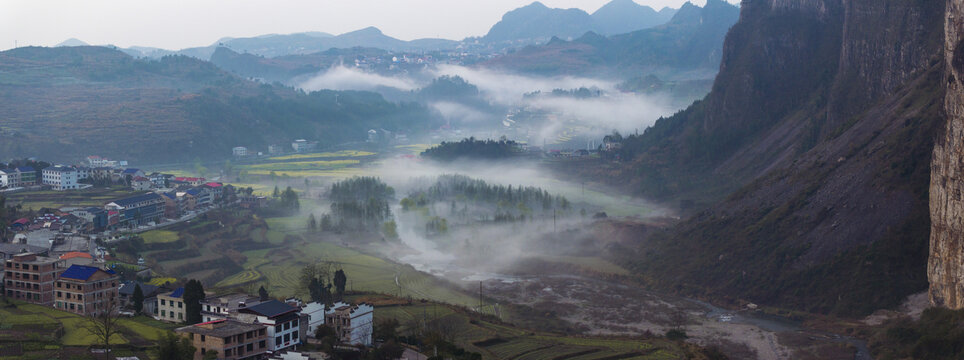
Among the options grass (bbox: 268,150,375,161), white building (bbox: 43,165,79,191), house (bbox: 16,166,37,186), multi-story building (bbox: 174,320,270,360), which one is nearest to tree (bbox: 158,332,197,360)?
multi-story building (bbox: 174,320,270,360)

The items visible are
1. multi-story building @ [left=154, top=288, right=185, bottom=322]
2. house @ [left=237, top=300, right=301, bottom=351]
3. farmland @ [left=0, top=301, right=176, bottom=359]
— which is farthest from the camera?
multi-story building @ [left=154, top=288, right=185, bottom=322]

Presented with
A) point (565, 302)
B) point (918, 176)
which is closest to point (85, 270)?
point (565, 302)

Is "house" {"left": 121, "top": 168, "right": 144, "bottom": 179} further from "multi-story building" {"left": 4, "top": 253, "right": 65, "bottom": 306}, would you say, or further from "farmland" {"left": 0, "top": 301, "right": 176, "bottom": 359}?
"farmland" {"left": 0, "top": 301, "right": 176, "bottom": 359}

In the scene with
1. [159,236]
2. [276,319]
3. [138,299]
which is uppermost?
[276,319]

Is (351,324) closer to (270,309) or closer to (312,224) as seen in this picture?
(270,309)

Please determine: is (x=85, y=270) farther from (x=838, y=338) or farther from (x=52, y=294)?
(x=838, y=338)

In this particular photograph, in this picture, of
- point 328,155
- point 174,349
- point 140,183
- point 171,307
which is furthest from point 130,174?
point 328,155
